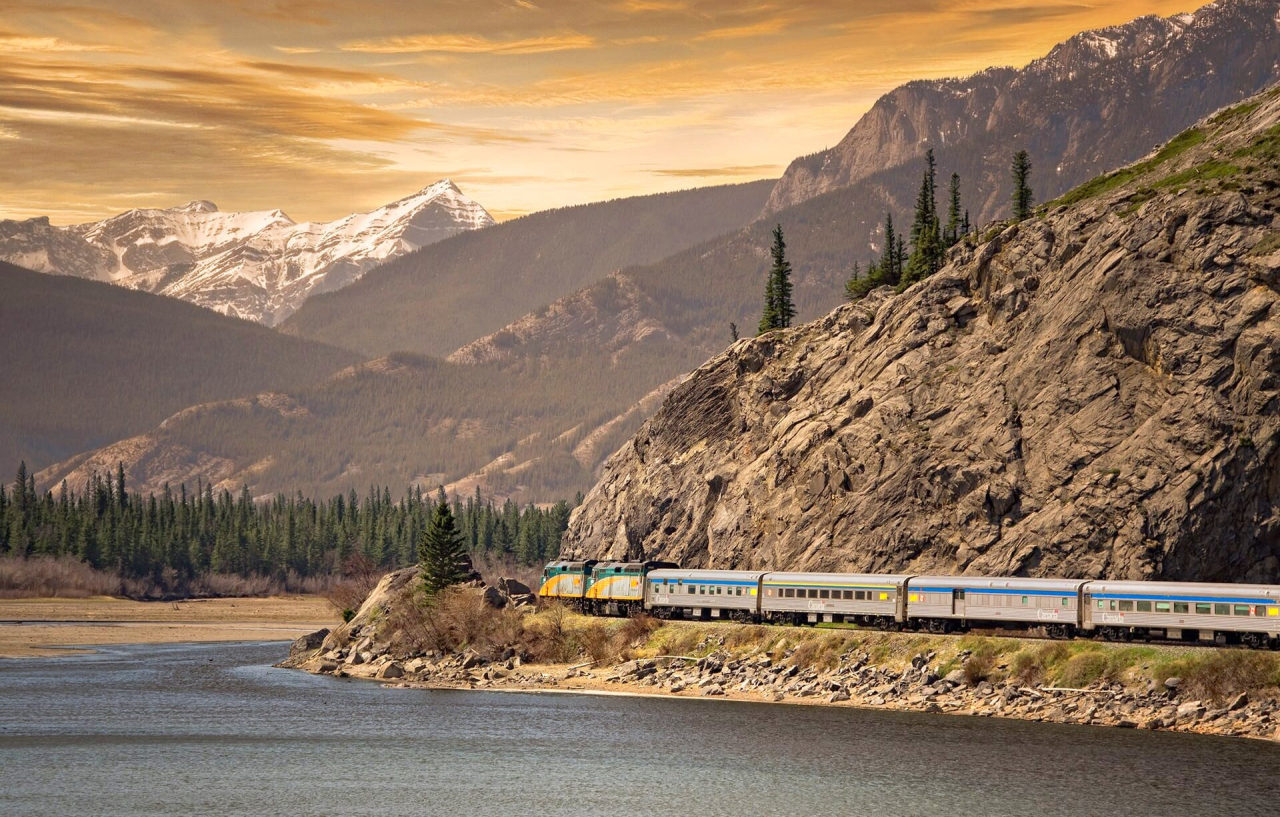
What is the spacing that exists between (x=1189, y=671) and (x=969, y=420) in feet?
132

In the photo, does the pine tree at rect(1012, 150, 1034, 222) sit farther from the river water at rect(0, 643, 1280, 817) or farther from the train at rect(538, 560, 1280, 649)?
the river water at rect(0, 643, 1280, 817)

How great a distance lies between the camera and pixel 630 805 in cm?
6706

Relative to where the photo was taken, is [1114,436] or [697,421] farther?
[697,421]

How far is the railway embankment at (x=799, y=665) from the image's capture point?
80062mm

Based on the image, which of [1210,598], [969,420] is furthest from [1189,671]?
[969,420]

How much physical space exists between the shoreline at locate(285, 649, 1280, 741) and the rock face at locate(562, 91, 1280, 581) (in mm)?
20788

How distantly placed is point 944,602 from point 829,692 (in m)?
10.1

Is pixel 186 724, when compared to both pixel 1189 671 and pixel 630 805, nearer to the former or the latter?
pixel 630 805

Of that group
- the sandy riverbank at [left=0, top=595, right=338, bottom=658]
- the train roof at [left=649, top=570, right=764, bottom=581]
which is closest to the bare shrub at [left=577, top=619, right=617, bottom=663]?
the train roof at [left=649, top=570, right=764, bottom=581]

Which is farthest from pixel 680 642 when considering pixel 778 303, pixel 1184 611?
pixel 778 303

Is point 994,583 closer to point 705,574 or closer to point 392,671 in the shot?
point 705,574

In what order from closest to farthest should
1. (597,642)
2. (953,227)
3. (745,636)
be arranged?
(745,636), (597,642), (953,227)

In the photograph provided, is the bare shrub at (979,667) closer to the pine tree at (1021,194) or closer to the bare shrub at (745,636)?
the bare shrub at (745,636)

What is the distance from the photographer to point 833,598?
103062mm
